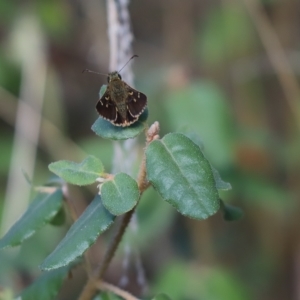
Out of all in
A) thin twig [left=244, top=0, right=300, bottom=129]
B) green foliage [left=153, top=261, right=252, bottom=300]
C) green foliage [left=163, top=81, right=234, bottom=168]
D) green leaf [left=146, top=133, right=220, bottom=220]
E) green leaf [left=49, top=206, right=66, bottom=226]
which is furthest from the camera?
thin twig [left=244, top=0, right=300, bottom=129]

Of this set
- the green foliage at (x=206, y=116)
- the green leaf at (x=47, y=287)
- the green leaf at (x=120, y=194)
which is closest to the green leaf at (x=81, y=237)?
the green leaf at (x=120, y=194)

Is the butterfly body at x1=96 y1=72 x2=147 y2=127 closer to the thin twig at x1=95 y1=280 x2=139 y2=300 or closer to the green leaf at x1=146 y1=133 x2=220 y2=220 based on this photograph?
the green leaf at x1=146 y1=133 x2=220 y2=220

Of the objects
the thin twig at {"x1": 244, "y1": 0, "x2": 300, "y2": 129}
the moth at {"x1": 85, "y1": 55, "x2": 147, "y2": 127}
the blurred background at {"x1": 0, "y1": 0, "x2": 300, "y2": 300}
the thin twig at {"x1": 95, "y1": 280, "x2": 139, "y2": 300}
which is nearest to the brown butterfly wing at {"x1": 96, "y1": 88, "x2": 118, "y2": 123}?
the moth at {"x1": 85, "y1": 55, "x2": 147, "y2": 127}

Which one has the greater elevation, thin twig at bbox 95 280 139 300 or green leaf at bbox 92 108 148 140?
green leaf at bbox 92 108 148 140

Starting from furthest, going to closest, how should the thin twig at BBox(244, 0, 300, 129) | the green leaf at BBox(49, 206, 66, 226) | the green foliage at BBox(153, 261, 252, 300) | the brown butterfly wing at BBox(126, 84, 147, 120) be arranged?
the thin twig at BBox(244, 0, 300, 129)
the green foliage at BBox(153, 261, 252, 300)
the green leaf at BBox(49, 206, 66, 226)
the brown butterfly wing at BBox(126, 84, 147, 120)

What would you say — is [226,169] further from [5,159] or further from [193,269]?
[5,159]

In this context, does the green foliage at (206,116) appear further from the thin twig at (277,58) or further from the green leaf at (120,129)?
the green leaf at (120,129)

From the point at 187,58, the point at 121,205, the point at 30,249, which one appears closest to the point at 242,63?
the point at 187,58
